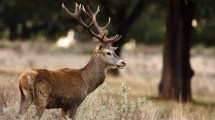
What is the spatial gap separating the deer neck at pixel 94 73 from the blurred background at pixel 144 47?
4.50 feet

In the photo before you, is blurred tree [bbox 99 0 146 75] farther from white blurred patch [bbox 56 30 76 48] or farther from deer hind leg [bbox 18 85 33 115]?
white blurred patch [bbox 56 30 76 48]

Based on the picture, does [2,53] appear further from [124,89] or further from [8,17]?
[124,89]

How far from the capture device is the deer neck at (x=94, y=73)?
11.6m

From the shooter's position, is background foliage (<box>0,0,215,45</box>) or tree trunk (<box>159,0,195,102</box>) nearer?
tree trunk (<box>159,0,195,102</box>)

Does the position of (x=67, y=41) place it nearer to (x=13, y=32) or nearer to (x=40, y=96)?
(x=13, y=32)

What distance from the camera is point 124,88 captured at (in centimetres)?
1100

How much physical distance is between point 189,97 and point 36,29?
97.7 ft

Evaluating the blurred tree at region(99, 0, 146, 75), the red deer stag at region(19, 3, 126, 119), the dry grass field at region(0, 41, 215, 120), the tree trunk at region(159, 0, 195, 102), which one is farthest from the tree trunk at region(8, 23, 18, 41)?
the red deer stag at region(19, 3, 126, 119)

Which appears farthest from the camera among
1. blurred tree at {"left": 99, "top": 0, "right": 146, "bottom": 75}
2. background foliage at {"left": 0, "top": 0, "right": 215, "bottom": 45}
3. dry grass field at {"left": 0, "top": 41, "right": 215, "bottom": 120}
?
blurred tree at {"left": 99, "top": 0, "right": 146, "bottom": 75}

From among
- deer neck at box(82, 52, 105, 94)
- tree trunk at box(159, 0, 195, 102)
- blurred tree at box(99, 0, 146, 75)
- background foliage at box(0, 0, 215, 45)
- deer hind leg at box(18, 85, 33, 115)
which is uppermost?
background foliage at box(0, 0, 215, 45)

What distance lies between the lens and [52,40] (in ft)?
166

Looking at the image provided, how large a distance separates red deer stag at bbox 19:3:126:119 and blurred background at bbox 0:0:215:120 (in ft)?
4.02

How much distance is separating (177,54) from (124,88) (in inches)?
357

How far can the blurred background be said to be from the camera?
19.6 m
